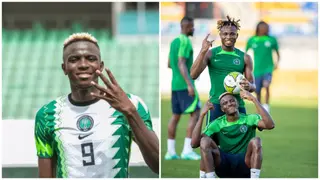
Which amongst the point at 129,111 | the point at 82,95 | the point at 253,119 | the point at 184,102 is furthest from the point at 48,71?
the point at 129,111

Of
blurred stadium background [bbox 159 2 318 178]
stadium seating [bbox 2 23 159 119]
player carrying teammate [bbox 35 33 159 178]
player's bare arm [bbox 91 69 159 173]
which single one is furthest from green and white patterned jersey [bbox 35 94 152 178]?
blurred stadium background [bbox 159 2 318 178]

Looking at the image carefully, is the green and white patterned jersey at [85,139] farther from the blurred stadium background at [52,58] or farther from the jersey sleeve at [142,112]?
the blurred stadium background at [52,58]

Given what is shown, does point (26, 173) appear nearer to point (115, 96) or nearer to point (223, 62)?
point (223, 62)

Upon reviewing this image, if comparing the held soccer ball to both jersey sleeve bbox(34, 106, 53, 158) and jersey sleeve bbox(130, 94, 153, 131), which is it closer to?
jersey sleeve bbox(130, 94, 153, 131)

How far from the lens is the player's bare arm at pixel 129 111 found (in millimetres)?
5199

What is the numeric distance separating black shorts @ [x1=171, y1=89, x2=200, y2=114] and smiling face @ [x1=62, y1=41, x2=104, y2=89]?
256 centimetres

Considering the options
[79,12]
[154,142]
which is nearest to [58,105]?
[154,142]

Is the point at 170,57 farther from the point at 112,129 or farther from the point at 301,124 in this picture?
the point at 301,124

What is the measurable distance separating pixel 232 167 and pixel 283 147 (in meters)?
3.89

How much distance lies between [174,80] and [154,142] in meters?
2.59

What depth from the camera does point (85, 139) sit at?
5703mm

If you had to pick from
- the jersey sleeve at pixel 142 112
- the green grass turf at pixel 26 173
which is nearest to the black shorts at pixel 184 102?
the green grass turf at pixel 26 173

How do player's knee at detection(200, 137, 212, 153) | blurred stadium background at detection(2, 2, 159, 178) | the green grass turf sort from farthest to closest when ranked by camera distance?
blurred stadium background at detection(2, 2, 159, 178) < the green grass turf < player's knee at detection(200, 137, 212, 153)

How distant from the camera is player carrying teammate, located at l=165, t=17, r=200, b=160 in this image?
7483mm
